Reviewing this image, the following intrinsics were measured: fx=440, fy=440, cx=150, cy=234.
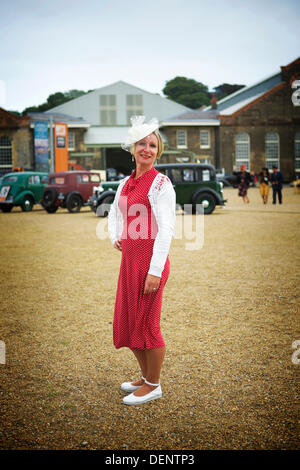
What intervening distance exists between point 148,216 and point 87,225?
1159 cm

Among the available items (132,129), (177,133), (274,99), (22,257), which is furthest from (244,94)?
(132,129)

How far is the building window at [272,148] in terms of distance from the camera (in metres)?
52.6

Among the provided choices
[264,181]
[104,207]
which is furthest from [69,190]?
[264,181]

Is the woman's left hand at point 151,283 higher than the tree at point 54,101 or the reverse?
the reverse

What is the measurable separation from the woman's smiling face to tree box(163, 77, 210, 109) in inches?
3315

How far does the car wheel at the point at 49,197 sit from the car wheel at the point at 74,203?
64cm

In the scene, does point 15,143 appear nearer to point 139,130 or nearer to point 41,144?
point 41,144

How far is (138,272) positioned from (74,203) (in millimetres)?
16993

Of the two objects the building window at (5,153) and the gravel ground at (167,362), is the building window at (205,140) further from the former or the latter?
the gravel ground at (167,362)

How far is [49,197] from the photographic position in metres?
19.1

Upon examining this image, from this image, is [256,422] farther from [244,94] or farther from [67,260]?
[244,94]

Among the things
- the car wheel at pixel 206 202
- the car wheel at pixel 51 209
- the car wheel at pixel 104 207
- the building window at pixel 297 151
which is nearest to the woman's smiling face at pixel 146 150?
the car wheel at pixel 104 207

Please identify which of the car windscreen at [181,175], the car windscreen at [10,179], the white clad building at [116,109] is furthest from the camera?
the white clad building at [116,109]
